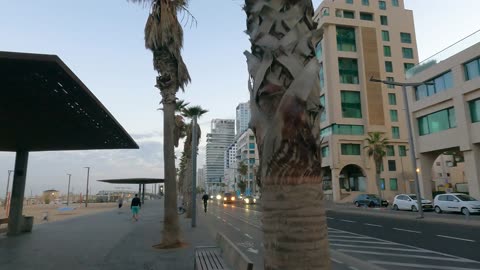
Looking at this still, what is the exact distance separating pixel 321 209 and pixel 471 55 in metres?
33.9

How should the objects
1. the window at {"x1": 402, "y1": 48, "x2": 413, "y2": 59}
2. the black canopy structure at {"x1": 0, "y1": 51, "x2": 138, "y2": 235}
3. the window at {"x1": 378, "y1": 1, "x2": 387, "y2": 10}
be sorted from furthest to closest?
the window at {"x1": 378, "y1": 1, "x2": 387, "y2": 10} → the window at {"x1": 402, "y1": 48, "x2": 413, "y2": 59} → the black canopy structure at {"x1": 0, "y1": 51, "x2": 138, "y2": 235}

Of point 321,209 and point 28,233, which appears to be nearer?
point 321,209

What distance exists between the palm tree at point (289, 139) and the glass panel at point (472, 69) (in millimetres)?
33134

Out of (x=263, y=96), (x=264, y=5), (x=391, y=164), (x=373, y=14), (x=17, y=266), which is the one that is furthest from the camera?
(x=373, y=14)

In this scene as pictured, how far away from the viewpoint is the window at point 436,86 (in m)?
32.5

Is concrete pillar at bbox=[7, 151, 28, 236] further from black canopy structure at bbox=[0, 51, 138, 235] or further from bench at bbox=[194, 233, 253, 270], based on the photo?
bench at bbox=[194, 233, 253, 270]

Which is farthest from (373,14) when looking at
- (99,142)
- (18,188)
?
(18,188)

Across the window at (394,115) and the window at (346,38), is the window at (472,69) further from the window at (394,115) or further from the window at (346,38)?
the window at (394,115)

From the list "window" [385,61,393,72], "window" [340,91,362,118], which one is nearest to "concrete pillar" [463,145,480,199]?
"window" [340,91,362,118]

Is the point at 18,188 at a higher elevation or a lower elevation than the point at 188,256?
higher

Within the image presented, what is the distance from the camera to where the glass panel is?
29281 mm

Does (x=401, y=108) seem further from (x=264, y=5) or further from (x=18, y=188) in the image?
(x=264, y=5)

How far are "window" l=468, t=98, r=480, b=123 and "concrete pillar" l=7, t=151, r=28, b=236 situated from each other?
33.5 m

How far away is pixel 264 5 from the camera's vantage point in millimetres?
3039
